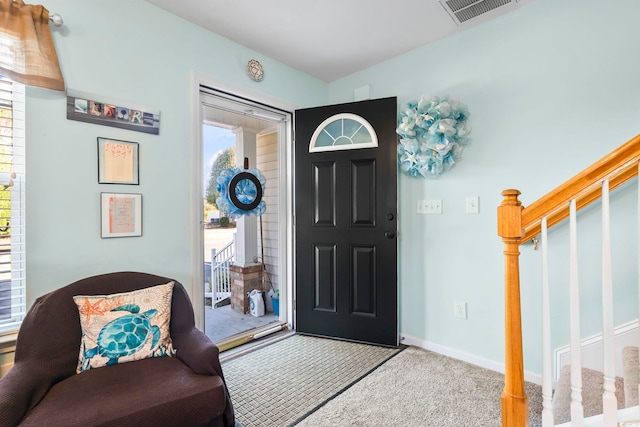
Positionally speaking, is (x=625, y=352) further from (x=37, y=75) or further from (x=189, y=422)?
(x=37, y=75)

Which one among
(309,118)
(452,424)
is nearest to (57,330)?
(452,424)

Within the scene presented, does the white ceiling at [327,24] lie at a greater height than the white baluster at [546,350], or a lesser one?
greater

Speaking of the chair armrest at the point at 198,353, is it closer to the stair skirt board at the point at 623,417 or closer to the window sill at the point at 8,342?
the window sill at the point at 8,342

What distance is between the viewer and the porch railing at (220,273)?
403 centimetres

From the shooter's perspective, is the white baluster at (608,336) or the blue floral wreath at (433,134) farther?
the blue floral wreath at (433,134)

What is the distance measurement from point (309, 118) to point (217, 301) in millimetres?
2486

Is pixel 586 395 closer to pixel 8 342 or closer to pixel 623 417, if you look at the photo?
pixel 623 417

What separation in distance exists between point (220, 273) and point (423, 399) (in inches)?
115

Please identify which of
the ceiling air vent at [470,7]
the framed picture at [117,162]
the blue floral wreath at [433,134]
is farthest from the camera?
the blue floral wreath at [433,134]

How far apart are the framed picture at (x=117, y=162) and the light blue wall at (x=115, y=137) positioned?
4 centimetres

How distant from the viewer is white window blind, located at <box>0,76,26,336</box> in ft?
5.64

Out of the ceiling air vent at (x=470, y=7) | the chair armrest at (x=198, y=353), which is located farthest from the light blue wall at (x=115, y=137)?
Answer: the ceiling air vent at (x=470, y=7)

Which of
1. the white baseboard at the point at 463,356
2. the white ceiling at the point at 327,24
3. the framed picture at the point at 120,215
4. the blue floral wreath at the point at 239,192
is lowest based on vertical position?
the white baseboard at the point at 463,356

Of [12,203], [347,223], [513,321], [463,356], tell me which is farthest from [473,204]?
[12,203]
